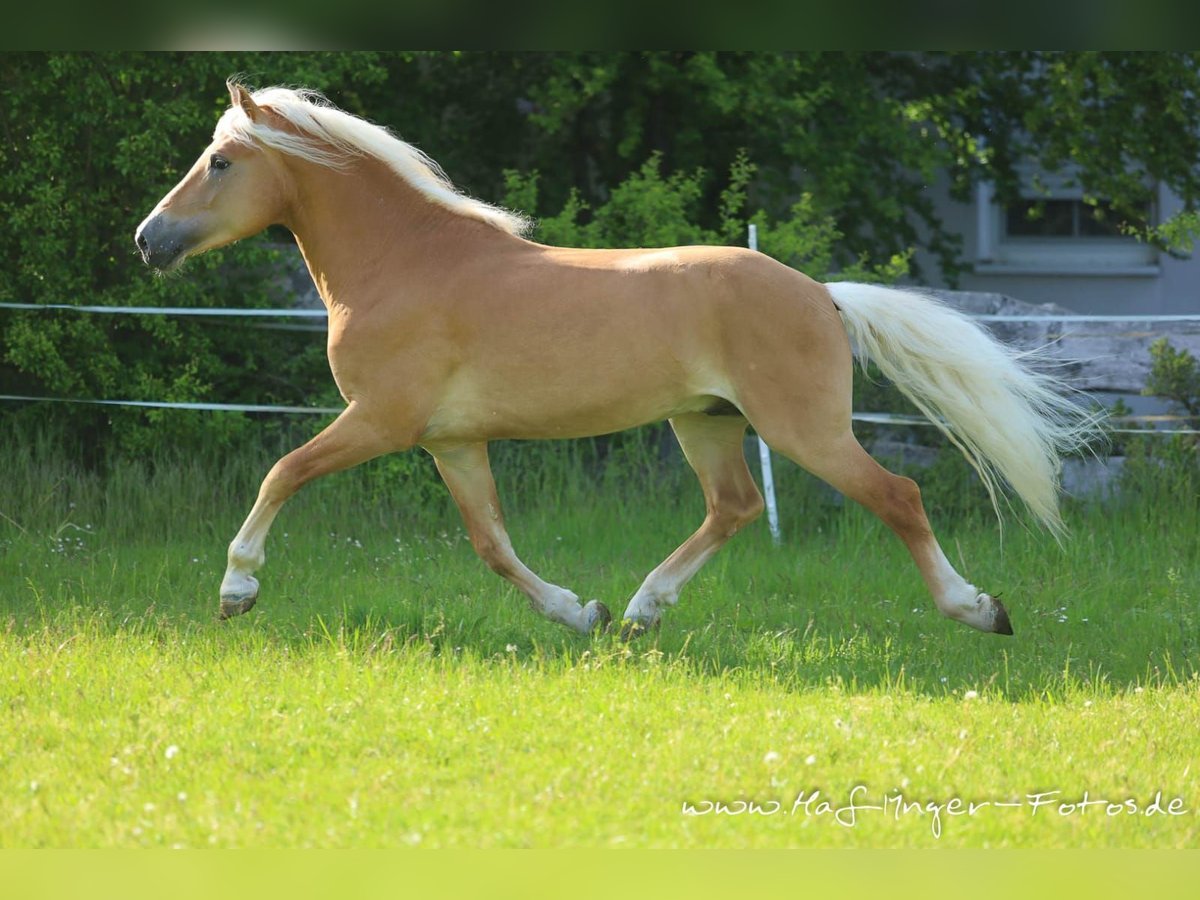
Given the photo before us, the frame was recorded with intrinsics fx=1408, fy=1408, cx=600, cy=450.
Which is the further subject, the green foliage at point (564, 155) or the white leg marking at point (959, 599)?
the green foliage at point (564, 155)

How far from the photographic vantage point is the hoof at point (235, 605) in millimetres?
5316

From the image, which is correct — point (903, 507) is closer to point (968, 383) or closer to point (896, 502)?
point (896, 502)

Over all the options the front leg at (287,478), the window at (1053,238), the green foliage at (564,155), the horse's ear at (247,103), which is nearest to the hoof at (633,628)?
the front leg at (287,478)

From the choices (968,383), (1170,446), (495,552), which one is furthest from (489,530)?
(1170,446)

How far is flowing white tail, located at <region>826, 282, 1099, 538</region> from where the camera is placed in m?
5.39

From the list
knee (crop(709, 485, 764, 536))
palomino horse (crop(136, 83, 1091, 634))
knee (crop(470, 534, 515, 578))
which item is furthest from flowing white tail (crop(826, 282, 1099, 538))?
knee (crop(470, 534, 515, 578))

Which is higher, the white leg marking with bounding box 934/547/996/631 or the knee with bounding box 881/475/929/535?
the knee with bounding box 881/475/929/535

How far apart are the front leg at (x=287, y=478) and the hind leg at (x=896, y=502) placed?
1.53 meters

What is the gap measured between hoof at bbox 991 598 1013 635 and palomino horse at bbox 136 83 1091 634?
10 mm

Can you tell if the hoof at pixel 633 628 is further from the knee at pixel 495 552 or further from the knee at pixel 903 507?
the knee at pixel 903 507

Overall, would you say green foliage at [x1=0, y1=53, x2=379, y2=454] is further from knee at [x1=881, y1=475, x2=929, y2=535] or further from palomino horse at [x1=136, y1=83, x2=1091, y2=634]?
knee at [x1=881, y1=475, x2=929, y2=535]

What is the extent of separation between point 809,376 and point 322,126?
2.13 metres

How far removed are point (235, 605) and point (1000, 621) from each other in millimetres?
2915

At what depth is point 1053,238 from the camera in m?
13.7
